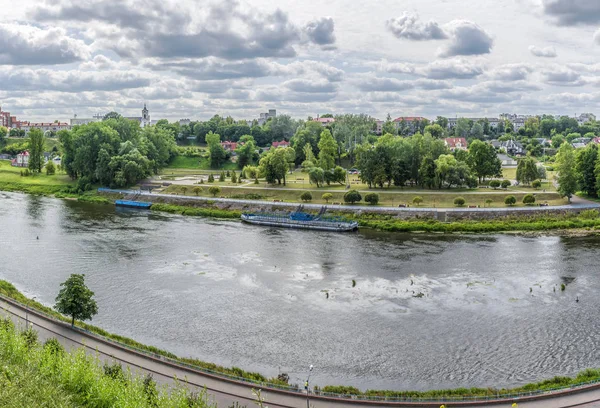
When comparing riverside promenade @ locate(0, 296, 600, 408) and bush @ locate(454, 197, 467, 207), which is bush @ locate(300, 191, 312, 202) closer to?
bush @ locate(454, 197, 467, 207)

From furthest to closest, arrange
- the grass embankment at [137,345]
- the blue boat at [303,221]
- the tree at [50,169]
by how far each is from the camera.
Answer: the tree at [50,169]
the blue boat at [303,221]
the grass embankment at [137,345]

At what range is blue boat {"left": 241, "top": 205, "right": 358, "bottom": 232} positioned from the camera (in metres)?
65.1

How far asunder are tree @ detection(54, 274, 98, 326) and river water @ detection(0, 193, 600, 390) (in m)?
2.22

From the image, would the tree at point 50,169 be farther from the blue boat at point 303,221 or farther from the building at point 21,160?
the blue boat at point 303,221

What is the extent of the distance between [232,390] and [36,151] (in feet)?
321

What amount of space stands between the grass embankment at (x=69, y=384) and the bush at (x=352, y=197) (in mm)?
50036

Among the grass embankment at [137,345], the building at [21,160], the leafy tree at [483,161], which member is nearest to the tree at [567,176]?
the leafy tree at [483,161]

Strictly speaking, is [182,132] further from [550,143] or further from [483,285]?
[483,285]

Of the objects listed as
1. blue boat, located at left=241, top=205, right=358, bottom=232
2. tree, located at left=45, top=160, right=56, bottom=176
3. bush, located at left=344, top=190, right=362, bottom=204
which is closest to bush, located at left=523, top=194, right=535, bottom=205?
bush, located at left=344, top=190, right=362, bottom=204

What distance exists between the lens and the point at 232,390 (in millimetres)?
25172

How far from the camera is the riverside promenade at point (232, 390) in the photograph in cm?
2411

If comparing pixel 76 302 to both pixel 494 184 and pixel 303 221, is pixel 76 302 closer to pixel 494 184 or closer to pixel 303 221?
pixel 303 221

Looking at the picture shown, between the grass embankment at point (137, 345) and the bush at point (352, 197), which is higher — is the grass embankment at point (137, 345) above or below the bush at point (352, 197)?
below

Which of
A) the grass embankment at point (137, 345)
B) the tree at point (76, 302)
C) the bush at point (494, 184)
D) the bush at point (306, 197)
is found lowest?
the grass embankment at point (137, 345)
